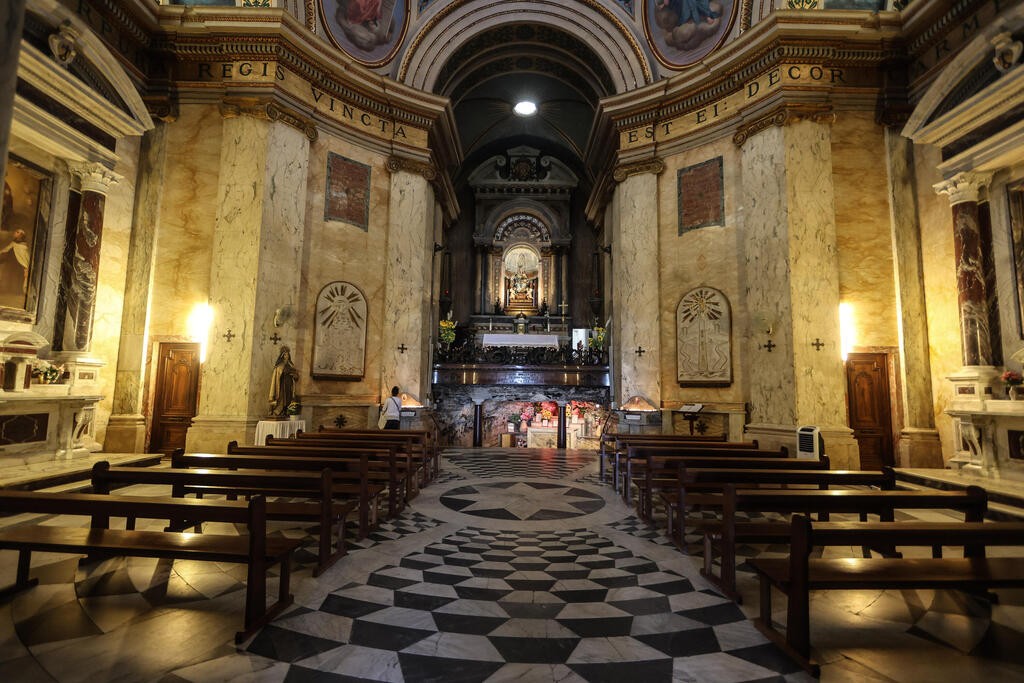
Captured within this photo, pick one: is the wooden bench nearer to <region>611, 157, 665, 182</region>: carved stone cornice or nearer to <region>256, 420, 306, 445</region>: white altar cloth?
<region>256, 420, 306, 445</region>: white altar cloth

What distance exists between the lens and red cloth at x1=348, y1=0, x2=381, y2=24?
1238 centimetres

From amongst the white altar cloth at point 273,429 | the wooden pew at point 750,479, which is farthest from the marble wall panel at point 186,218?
the wooden pew at point 750,479

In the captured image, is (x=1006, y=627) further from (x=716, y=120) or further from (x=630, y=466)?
(x=716, y=120)

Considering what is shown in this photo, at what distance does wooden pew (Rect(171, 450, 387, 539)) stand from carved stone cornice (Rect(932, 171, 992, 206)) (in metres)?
9.97

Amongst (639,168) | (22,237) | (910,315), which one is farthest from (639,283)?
(22,237)

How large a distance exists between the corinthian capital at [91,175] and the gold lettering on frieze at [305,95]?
3237 mm

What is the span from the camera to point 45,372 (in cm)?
725

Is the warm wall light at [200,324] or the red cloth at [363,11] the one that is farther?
the red cloth at [363,11]

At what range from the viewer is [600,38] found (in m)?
13.8

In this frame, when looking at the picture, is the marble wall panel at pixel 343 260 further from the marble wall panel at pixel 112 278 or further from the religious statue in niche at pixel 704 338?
the religious statue in niche at pixel 704 338

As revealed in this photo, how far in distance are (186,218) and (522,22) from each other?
10584 mm

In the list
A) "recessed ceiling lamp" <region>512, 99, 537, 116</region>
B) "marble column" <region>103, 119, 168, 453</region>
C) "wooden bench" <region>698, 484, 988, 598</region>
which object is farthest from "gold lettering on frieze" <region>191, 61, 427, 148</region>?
"wooden bench" <region>698, 484, 988, 598</region>

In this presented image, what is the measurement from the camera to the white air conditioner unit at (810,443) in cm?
858

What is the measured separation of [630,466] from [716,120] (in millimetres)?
8899
